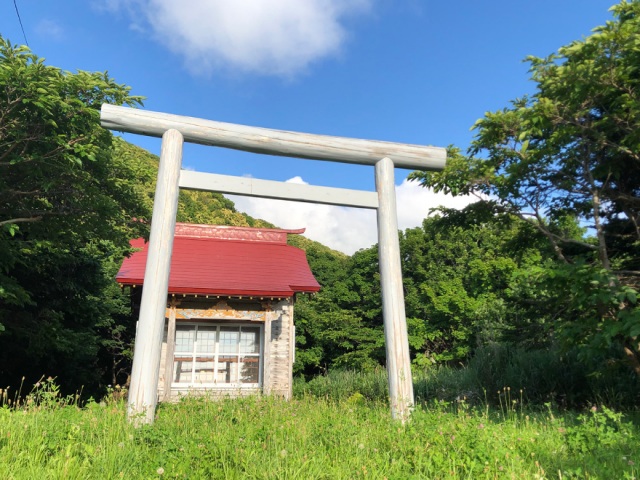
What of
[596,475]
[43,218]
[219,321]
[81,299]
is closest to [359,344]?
[219,321]

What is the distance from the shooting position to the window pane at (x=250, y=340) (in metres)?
12.6

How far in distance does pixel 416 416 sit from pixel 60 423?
3388mm

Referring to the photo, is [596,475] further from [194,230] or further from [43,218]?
[194,230]

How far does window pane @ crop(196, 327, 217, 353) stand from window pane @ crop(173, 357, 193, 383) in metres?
0.42

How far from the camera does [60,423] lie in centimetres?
416

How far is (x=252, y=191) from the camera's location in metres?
5.27

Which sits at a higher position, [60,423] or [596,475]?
[60,423]

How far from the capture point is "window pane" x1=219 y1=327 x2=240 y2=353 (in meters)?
12.5

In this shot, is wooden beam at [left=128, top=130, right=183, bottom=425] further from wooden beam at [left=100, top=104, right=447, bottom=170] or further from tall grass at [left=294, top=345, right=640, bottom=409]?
tall grass at [left=294, top=345, right=640, bottom=409]

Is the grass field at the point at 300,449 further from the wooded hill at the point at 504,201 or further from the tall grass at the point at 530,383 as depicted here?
the tall grass at the point at 530,383

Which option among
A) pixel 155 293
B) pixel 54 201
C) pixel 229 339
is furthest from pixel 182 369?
pixel 155 293

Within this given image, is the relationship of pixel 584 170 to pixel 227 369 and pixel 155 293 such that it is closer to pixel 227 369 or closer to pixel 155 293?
pixel 155 293

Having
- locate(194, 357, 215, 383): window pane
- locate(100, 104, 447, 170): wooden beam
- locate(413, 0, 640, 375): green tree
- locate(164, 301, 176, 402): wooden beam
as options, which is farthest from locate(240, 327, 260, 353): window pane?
locate(100, 104, 447, 170): wooden beam

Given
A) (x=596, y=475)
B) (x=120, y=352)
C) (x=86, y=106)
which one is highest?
(x=86, y=106)
